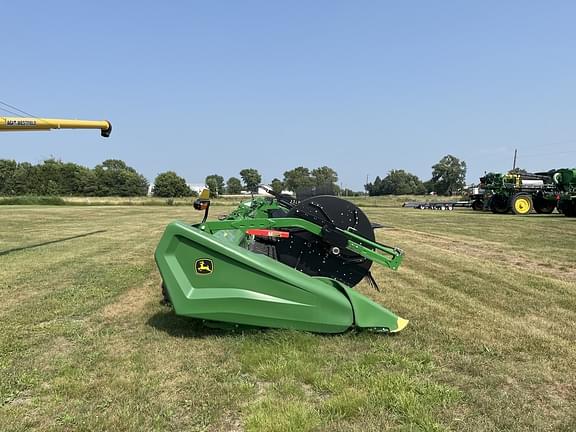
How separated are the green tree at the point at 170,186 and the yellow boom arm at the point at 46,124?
80.3 m

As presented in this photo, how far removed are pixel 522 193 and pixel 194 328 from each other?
87.0ft

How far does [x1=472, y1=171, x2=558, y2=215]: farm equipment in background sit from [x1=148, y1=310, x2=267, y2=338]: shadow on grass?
2490 centimetres

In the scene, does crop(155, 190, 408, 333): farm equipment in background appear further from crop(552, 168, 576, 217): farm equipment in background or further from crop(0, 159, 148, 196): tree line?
crop(0, 159, 148, 196): tree line

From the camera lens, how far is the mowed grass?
2744 millimetres

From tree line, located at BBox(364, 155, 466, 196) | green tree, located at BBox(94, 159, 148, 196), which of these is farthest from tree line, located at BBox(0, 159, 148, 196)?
tree line, located at BBox(364, 155, 466, 196)

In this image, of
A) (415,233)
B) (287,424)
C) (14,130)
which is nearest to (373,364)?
(287,424)

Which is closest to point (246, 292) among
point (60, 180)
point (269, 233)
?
point (269, 233)

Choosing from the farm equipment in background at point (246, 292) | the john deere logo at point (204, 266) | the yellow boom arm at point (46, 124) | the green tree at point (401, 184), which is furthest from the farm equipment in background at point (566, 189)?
the green tree at point (401, 184)

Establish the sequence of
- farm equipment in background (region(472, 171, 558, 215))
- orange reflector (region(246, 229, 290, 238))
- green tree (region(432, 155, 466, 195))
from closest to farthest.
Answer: orange reflector (region(246, 229, 290, 238)), farm equipment in background (region(472, 171, 558, 215)), green tree (region(432, 155, 466, 195))

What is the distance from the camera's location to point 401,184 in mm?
139750

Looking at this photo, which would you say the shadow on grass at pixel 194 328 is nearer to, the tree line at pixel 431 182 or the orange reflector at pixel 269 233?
the orange reflector at pixel 269 233

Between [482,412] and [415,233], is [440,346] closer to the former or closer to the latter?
[482,412]

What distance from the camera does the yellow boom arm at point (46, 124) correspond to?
32.8ft

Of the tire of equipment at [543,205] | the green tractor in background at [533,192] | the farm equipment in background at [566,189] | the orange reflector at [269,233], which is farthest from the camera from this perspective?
the tire of equipment at [543,205]
